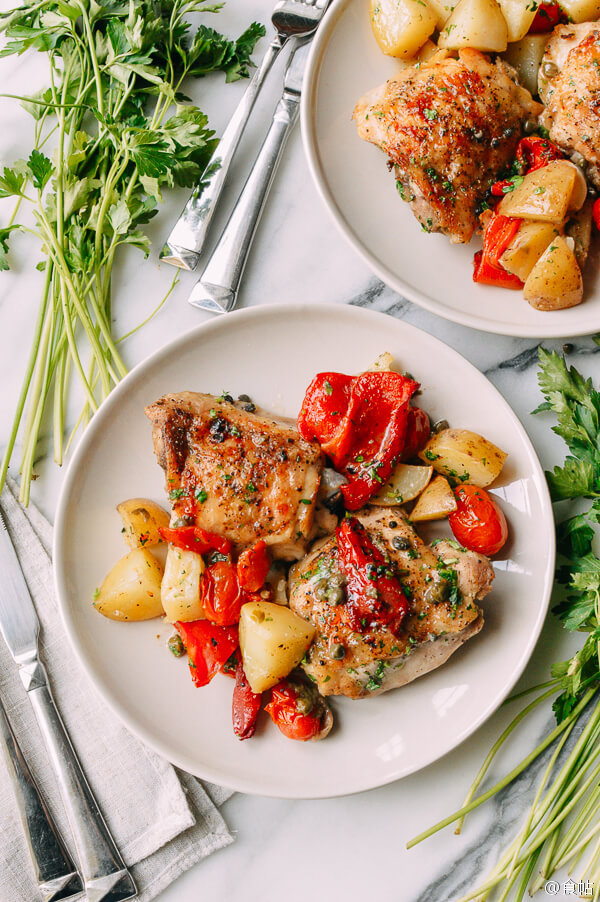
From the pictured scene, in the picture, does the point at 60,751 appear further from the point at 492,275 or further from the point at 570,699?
the point at 492,275

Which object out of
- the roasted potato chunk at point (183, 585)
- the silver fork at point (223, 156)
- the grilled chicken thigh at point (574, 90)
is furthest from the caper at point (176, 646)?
the grilled chicken thigh at point (574, 90)

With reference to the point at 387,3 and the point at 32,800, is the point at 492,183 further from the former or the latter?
the point at 32,800

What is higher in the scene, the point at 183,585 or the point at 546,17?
the point at 546,17

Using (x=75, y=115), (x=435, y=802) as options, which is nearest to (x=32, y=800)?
(x=435, y=802)

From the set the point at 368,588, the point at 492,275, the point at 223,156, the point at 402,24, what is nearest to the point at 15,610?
the point at 368,588

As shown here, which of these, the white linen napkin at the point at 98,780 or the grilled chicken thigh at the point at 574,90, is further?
the white linen napkin at the point at 98,780

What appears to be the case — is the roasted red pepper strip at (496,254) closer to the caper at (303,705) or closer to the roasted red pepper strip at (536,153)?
the roasted red pepper strip at (536,153)
